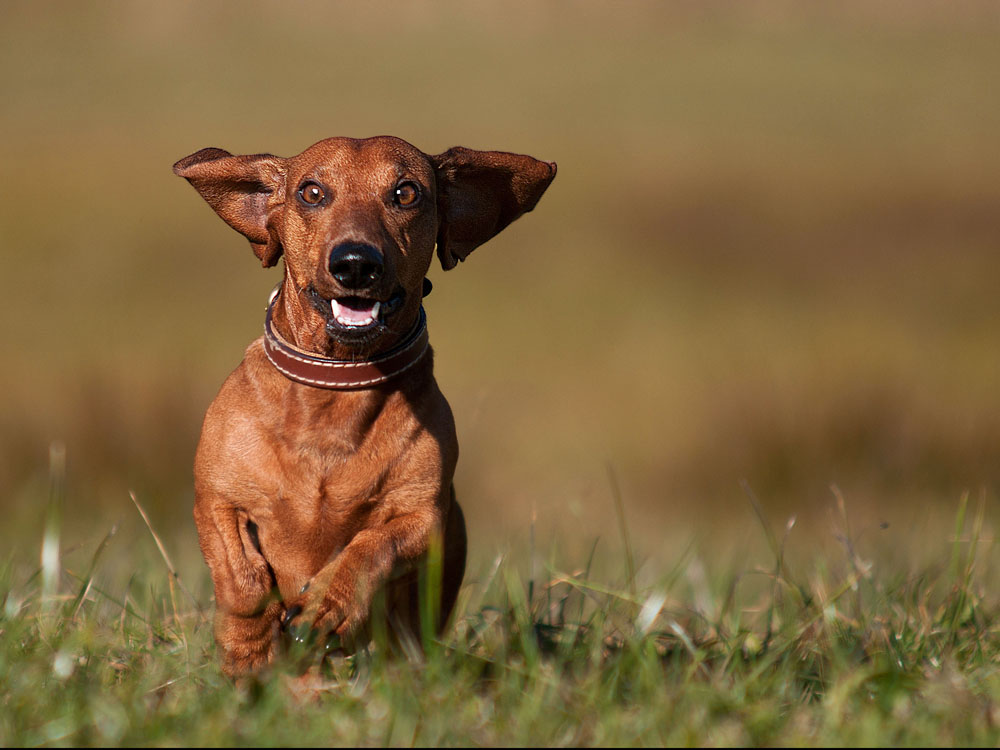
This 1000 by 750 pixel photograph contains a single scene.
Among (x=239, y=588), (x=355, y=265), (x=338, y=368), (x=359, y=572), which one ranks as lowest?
(x=239, y=588)

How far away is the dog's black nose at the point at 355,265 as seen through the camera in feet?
12.6

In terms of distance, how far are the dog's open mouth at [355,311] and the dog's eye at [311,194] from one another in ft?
1.38

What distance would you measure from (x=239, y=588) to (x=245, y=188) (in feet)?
4.51

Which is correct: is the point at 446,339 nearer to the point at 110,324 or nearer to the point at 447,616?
the point at 110,324

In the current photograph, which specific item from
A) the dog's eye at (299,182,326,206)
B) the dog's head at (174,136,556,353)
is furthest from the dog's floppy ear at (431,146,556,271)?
the dog's eye at (299,182,326,206)

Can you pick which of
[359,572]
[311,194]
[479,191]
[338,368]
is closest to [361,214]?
[311,194]

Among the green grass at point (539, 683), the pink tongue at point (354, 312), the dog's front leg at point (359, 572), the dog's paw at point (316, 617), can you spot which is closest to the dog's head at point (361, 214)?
the pink tongue at point (354, 312)

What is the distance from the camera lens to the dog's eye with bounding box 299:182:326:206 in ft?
13.9

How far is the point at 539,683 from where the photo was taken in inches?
127

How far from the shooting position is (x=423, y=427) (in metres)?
4.23

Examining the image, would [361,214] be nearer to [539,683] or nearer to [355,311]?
[355,311]

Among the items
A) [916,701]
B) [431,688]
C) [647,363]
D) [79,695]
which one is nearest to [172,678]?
[79,695]

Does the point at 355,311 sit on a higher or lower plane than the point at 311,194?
lower

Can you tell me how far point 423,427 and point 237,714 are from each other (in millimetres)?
1288
